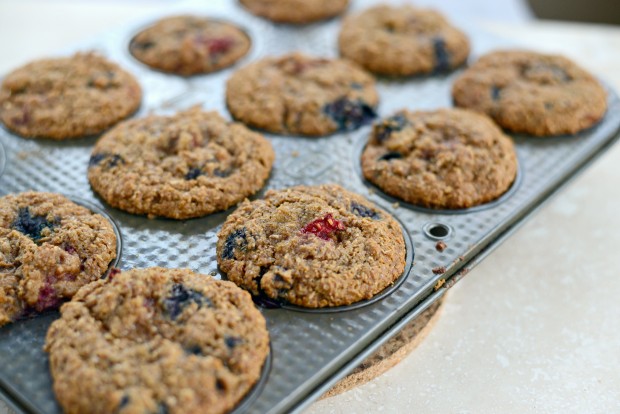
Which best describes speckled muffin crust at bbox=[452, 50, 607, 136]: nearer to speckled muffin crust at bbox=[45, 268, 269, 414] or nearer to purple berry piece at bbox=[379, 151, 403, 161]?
purple berry piece at bbox=[379, 151, 403, 161]

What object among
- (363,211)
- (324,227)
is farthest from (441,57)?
(324,227)

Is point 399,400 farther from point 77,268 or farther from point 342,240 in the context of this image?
point 77,268

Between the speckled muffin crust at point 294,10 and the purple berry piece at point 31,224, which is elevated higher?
the speckled muffin crust at point 294,10

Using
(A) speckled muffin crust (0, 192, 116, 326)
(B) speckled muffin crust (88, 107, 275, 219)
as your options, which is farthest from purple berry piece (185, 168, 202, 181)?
(A) speckled muffin crust (0, 192, 116, 326)

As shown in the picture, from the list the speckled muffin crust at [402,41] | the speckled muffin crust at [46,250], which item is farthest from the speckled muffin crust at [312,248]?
the speckled muffin crust at [402,41]

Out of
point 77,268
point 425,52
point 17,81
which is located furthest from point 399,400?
point 17,81

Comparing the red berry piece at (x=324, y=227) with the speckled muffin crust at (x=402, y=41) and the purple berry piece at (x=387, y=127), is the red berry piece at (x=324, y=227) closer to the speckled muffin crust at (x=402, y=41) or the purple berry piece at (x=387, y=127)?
the purple berry piece at (x=387, y=127)

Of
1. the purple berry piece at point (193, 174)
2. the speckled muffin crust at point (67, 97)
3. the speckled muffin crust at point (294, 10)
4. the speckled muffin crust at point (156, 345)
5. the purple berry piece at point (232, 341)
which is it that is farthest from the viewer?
the speckled muffin crust at point (294, 10)
